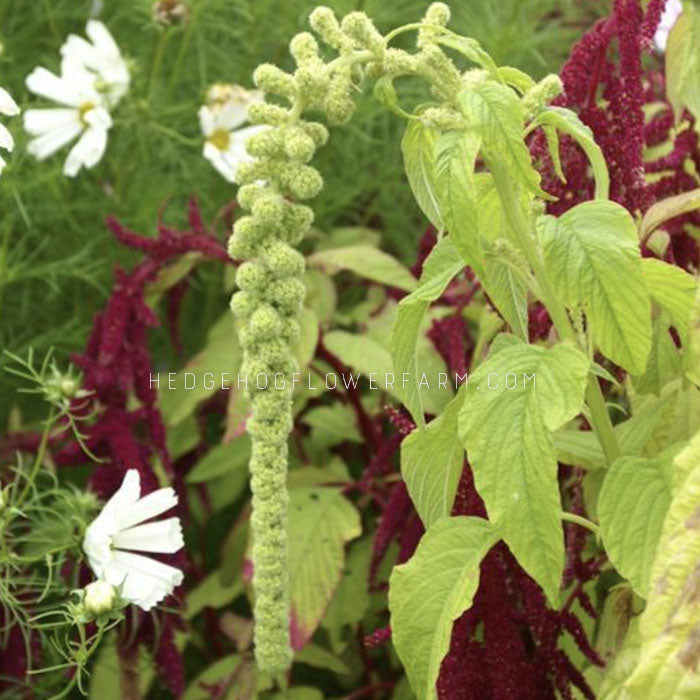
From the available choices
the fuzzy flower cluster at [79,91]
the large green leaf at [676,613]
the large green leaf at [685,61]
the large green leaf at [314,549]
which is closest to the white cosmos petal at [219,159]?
the fuzzy flower cluster at [79,91]

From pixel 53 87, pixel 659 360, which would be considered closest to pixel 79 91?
pixel 53 87

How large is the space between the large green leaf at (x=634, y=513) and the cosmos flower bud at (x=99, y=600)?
269 millimetres

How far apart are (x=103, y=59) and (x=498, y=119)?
32.2 inches

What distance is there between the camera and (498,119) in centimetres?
68

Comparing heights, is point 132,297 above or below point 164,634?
above

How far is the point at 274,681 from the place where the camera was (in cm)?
120

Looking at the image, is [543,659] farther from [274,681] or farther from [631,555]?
[274,681]

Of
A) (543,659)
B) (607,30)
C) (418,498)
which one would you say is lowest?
(543,659)

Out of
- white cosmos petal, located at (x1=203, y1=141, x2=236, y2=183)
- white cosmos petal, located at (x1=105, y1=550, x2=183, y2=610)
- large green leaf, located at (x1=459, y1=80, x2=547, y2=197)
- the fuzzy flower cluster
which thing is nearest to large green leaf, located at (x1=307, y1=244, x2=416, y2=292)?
white cosmos petal, located at (x1=203, y1=141, x2=236, y2=183)

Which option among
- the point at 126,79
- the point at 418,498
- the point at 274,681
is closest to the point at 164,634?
the point at 274,681

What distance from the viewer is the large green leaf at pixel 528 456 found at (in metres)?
0.69

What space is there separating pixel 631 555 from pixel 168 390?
2.28 ft

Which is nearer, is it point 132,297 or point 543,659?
point 543,659

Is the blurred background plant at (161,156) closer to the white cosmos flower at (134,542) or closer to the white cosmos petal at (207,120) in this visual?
the white cosmos petal at (207,120)
